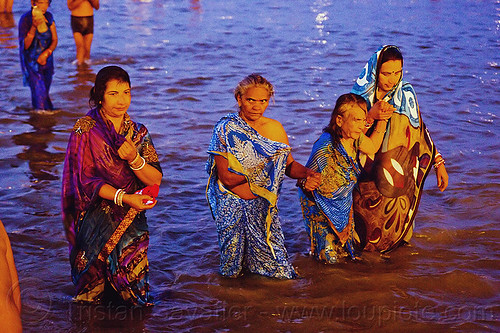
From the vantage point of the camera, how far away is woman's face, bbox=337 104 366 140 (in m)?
5.00

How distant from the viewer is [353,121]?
5008 mm

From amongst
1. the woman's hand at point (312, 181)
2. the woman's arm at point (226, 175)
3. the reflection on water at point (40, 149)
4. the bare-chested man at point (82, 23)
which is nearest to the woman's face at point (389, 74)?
the woman's hand at point (312, 181)

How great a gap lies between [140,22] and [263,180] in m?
14.8

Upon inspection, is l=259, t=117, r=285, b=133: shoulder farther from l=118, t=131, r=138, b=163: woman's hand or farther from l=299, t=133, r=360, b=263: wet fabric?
l=118, t=131, r=138, b=163: woman's hand

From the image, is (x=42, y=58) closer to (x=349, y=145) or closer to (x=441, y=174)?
(x=349, y=145)

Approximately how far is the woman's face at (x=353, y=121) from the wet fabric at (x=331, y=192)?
16 centimetres

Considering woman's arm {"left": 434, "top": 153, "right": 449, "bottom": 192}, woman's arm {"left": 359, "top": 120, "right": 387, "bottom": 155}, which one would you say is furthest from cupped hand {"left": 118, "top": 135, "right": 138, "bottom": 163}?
woman's arm {"left": 434, "top": 153, "right": 449, "bottom": 192}

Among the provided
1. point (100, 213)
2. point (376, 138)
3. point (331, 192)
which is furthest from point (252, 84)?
point (100, 213)

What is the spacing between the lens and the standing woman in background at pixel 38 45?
29.3ft

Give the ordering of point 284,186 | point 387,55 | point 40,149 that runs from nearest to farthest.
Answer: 1. point 387,55
2. point 284,186
3. point 40,149

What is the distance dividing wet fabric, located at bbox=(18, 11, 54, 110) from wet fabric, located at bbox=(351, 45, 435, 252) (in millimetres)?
5241

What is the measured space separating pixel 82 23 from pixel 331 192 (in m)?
8.47

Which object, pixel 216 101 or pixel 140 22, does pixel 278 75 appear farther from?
pixel 140 22

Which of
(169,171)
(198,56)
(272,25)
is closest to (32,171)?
(169,171)
